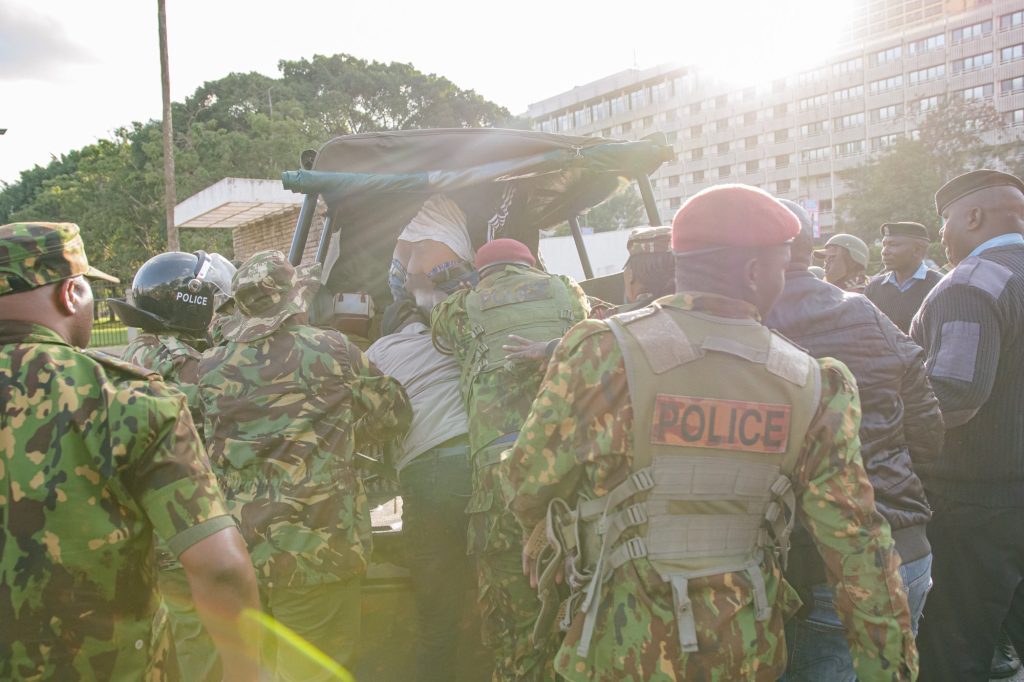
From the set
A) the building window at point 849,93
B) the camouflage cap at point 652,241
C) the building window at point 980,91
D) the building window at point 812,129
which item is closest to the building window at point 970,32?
the building window at point 980,91

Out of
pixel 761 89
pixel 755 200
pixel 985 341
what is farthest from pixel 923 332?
pixel 761 89

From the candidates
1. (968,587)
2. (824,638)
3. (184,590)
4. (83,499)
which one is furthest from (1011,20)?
(83,499)

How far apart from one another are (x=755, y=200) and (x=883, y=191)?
1523 inches

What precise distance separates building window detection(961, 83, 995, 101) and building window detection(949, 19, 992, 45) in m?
3.85

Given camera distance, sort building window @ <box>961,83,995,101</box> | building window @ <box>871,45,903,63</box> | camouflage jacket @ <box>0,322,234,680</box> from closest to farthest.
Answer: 1. camouflage jacket @ <box>0,322,234,680</box>
2. building window @ <box>961,83,995,101</box>
3. building window @ <box>871,45,903,63</box>

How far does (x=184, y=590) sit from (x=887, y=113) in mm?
70601

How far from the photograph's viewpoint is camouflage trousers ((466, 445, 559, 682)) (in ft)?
8.73

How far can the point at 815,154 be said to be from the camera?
65875 millimetres

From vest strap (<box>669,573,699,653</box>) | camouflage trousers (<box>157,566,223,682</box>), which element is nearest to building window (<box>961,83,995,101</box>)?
vest strap (<box>669,573,699,653</box>)

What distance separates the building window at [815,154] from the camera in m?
65.1

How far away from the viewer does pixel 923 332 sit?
10.1ft

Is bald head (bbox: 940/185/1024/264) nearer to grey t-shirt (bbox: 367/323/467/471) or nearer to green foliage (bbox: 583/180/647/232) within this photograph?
grey t-shirt (bbox: 367/323/467/471)

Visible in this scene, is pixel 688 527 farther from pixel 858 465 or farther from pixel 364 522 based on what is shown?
pixel 364 522

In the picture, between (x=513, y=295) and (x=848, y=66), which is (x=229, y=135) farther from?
(x=848, y=66)
